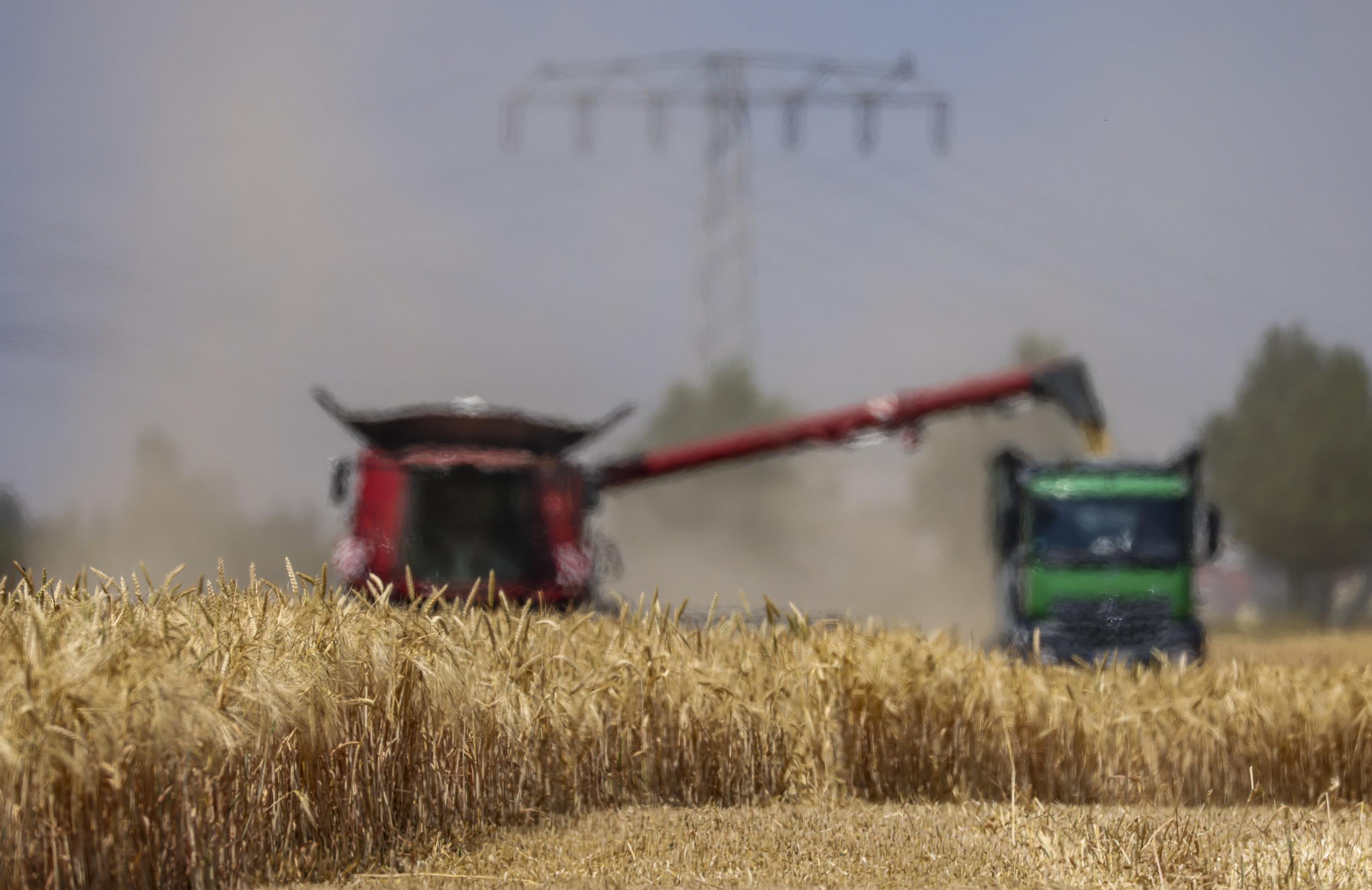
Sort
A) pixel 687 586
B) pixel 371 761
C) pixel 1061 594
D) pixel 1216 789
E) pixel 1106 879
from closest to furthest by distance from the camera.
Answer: pixel 1106 879 → pixel 371 761 → pixel 1216 789 → pixel 1061 594 → pixel 687 586

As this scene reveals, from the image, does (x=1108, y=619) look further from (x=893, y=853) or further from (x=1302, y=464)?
(x=1302, y=464)

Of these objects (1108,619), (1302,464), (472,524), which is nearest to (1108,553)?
(1108,619)

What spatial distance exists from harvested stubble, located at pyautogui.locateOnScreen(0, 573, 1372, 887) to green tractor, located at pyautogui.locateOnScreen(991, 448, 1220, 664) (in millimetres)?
4445

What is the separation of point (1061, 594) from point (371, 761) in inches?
412

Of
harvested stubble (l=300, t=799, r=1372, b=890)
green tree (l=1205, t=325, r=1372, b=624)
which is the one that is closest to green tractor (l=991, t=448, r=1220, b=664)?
harvested stubble (l=300, t=799, r=1372, b=890)

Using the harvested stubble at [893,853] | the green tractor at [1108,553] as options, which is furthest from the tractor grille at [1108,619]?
the harvested stubble at [893,853]

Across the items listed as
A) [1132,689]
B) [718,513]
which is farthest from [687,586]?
[1132,689]

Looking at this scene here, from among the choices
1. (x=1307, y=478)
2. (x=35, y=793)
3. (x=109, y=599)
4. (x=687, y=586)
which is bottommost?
(x=687, y=586)

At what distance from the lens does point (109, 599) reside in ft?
23.4

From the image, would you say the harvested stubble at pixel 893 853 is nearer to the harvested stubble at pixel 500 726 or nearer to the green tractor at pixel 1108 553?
the harvested stubble at pixel 500 726

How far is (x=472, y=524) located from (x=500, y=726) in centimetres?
787

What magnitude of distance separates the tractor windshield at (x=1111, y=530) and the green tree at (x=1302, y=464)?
3661 cm

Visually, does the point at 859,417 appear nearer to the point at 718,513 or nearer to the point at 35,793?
the point at 35,793

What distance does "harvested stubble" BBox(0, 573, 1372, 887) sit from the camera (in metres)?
5.89
